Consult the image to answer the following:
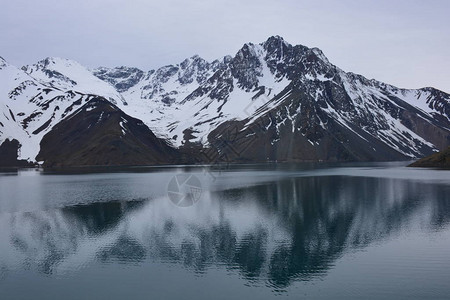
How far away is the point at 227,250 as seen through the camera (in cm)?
5003

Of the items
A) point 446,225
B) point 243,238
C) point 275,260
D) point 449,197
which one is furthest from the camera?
point 449,197

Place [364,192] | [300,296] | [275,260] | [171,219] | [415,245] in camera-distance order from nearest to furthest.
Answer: [300,296]
[275,260]
[415,245]
[171,219]
[364,192]

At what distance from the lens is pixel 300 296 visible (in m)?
34.8

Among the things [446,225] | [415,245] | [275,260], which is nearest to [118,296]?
[275,260]

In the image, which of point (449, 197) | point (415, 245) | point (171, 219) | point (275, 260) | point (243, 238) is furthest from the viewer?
point (449, 197)

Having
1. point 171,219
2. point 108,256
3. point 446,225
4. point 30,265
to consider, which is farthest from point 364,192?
point 30,265

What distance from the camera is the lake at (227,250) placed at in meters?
36.9

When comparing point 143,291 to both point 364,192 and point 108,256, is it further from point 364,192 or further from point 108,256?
point 364,192

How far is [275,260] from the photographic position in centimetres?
4572

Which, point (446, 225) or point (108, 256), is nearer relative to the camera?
point (108, 256)

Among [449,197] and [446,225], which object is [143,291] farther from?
[449,197]

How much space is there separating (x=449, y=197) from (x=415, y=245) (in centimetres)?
5063

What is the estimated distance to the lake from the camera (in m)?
36.9

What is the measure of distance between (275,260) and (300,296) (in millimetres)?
10965
